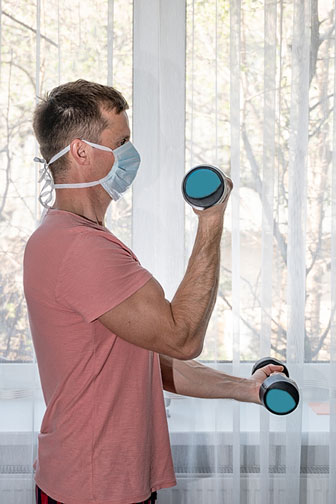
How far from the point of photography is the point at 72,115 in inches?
54.1

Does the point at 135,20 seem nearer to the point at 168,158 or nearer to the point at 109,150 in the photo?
the point at 168,158

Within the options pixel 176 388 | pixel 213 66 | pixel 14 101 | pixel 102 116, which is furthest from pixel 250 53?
pixel 176 388

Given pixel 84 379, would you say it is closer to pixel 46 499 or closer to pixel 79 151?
pixel 46 499

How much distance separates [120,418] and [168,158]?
1144 millimetres

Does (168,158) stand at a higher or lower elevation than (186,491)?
higher

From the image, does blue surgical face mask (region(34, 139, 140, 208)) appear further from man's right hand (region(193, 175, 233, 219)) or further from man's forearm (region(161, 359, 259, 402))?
man's forearm (region(161, 359, 259, 402))

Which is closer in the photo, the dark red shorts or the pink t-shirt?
the pink t-shirt

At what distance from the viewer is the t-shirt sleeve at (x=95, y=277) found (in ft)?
4.02

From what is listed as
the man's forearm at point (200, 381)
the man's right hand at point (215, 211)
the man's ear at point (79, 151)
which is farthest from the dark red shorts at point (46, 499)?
the man's ear at point (79, 151)

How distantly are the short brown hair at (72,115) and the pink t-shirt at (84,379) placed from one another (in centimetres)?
15

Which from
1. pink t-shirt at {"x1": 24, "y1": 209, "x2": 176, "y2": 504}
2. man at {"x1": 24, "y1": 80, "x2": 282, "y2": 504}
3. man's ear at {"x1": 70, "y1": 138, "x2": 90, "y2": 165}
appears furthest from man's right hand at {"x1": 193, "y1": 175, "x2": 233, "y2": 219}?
man's ear at {"x1": 70, "y1": 138, "x2": 90, "y2": 165}

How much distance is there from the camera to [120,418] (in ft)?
4.34

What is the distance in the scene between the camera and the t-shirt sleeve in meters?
1.23

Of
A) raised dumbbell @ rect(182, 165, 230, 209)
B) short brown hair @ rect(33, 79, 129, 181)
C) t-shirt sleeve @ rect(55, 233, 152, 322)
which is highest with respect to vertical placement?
short brown hair @ rect(33, 79, 129, 181)
